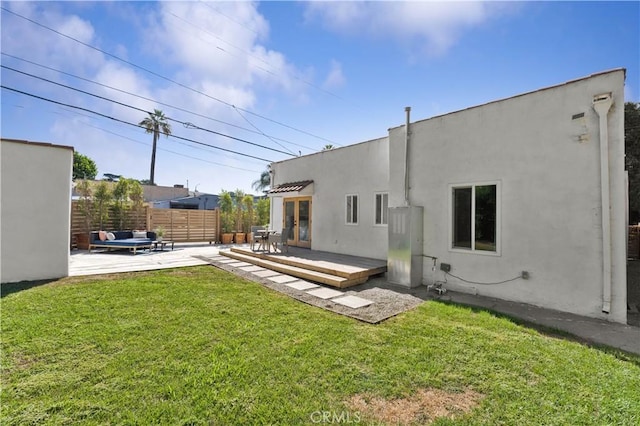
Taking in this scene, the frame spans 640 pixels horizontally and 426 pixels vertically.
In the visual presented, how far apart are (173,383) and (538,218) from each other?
7085mm

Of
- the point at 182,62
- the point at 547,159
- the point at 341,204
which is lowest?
the point at 341,204

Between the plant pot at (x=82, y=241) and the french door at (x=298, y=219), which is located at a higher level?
the french door at (x=298, y=219)

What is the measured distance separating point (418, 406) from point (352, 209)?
7928mm

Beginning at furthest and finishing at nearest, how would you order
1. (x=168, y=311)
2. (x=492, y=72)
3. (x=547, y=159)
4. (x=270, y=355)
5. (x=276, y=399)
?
(x=492, y=72), (x=547, y=159), (x=168, y=311), (x=270, y=355), (x=276, y=399)

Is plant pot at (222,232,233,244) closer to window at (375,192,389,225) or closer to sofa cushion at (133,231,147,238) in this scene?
sofa cushion at (133,231,147,238)

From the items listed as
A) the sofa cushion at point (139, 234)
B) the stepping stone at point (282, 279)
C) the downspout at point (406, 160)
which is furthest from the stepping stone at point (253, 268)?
the sofa cushion at point (139, 234)

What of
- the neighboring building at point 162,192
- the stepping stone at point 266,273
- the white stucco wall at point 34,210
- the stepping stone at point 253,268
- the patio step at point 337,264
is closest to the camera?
the white stucco wall at point 34,210

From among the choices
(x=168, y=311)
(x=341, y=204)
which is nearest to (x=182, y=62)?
(x=341, y=204)

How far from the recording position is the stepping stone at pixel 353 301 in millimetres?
5750

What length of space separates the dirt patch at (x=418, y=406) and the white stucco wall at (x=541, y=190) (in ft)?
13.9

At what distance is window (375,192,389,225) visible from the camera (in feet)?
30.6

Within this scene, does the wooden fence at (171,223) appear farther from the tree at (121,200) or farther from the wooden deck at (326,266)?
the wooden deck at (326,266)

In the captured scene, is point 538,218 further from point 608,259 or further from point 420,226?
point 420,226

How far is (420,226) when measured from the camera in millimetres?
7531
